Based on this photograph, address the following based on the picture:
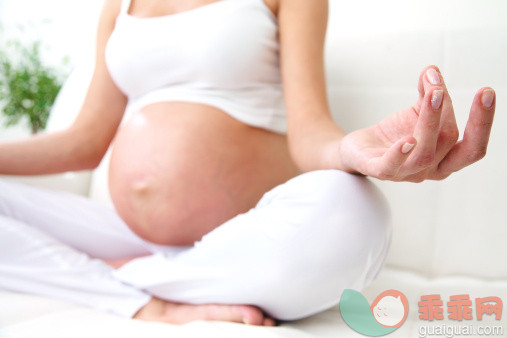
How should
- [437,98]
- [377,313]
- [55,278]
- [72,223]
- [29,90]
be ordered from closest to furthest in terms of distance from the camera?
[437,98], [377,313], [55,278], [72,223], [29,90]

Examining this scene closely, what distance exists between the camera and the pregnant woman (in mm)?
631

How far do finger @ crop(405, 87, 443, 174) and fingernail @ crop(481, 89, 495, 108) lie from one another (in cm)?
5

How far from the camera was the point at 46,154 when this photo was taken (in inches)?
40.7

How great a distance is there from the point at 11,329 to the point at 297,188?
1.42 ft

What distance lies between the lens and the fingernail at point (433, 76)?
1.48 ft

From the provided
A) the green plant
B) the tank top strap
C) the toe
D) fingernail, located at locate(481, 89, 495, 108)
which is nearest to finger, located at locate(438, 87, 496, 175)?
fingernail, located at locate(481, 89, 495, 108)

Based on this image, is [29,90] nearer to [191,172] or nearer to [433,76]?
[191,172]

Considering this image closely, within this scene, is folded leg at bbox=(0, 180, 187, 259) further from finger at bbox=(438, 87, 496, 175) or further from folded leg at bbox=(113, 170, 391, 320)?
finger at bbox=(438, 87, 496, 175)

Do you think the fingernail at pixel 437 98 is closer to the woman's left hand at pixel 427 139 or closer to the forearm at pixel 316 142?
the woman's left hand at pixel 427 139

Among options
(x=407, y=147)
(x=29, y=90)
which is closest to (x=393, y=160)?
(x=407, y=147)

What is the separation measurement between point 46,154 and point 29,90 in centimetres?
110

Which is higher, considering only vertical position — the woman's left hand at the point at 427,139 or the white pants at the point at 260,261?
the woman's left hand at the point at 427,139

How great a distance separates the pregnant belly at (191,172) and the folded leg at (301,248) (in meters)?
0.14

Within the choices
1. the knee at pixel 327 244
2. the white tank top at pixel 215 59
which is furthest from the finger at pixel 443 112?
the white tank top at pixel 215 59
